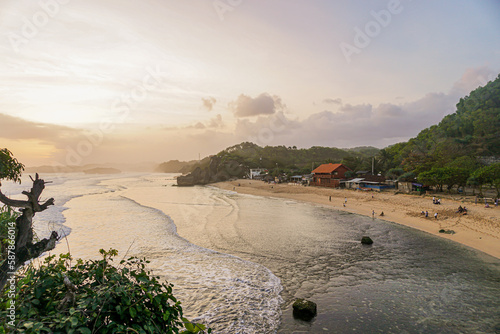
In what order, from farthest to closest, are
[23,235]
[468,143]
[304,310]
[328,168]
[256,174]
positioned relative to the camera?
[256,174] → [328,168] → [468,143] → [304,310] → [23,235]

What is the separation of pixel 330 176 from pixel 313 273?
50.9 meters

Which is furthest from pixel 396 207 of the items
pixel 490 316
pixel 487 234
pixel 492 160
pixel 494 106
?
pixel 494 106

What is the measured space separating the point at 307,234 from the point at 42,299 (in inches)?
858

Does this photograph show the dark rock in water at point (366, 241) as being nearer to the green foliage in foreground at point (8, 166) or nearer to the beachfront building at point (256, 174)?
the green foliage in foreground at point (8, 166)

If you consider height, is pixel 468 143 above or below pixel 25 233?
above

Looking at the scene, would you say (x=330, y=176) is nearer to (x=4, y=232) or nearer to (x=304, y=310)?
(x=304, y=310)

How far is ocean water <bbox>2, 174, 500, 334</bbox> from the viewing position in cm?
998

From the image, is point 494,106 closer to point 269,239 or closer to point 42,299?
point 269,239

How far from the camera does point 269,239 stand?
69.9ft

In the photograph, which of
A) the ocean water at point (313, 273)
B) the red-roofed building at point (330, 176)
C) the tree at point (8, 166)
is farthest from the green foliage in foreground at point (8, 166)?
the red-roofed building at point (330, 176)


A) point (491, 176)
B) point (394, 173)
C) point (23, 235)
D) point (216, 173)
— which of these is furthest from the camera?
point (216, 173)

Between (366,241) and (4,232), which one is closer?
(4,232)

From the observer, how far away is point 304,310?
33.3 feet
